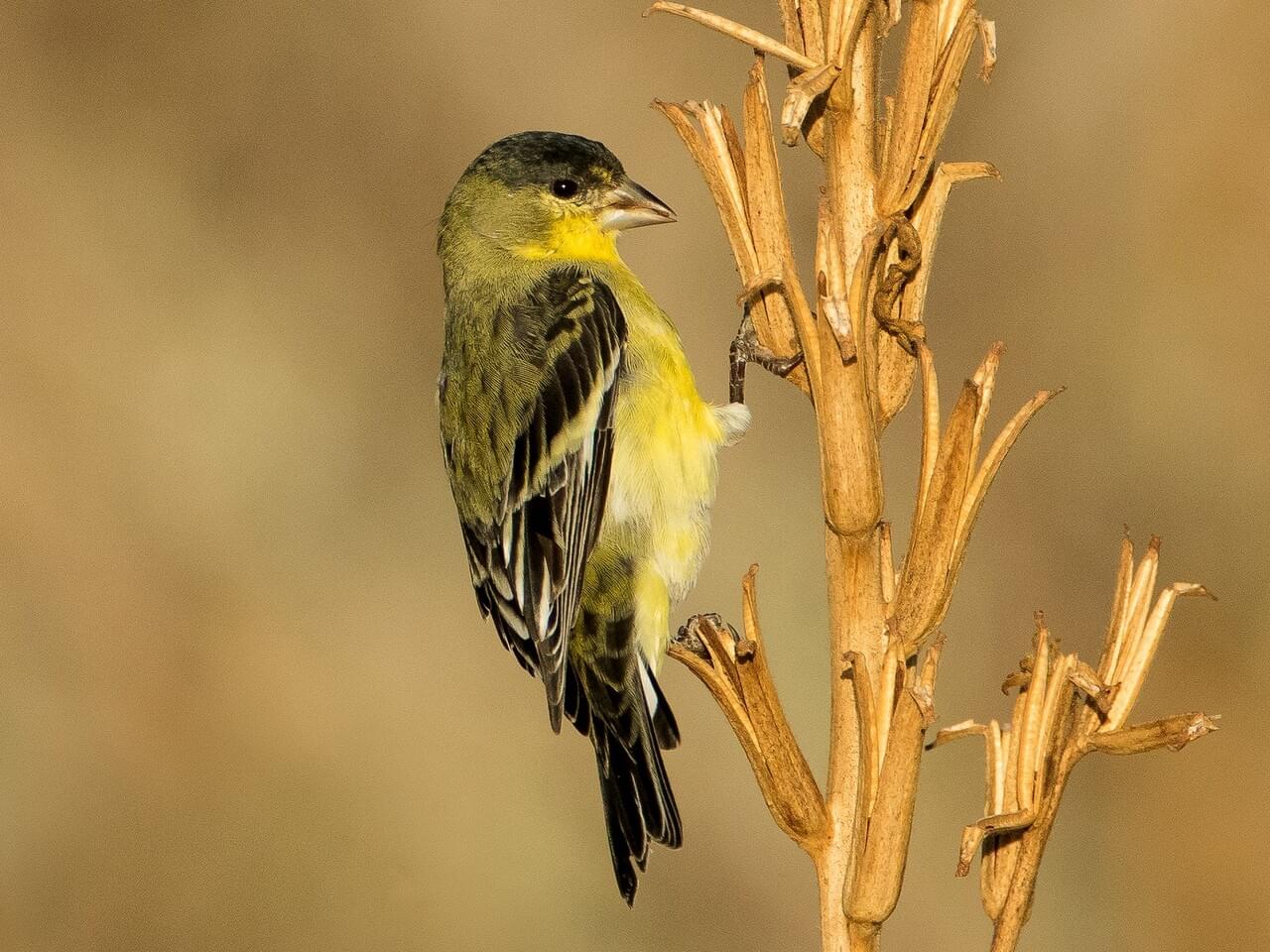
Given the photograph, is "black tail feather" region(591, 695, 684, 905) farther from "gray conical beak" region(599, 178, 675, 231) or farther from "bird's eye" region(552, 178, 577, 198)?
"bird's eye" region(552, 178, 577, 198)

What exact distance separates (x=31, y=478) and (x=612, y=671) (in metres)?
3.67

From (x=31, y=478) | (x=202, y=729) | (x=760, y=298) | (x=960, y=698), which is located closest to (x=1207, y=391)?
(x=960, y=698)

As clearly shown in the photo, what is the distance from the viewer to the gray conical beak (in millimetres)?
4719

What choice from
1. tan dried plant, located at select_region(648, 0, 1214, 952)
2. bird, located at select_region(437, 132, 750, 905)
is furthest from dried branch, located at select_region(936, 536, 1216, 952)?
bird, located at select_region(437, 132, 750, 905)

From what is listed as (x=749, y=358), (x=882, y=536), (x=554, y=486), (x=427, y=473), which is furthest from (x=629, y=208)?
(x=882, y=536)

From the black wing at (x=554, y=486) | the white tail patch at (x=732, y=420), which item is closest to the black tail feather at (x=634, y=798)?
the black wing at (x=554, y=486)

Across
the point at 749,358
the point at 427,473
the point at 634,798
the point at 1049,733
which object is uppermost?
the point at 749,358

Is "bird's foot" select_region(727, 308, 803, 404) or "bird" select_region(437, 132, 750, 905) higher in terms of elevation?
"bird's foot" select_region(727, 308, 803, 404)

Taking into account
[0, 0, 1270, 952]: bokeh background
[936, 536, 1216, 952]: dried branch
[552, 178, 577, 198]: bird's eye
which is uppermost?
[552, 178, 577, 198]: bird's eye

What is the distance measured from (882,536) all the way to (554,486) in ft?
7.45

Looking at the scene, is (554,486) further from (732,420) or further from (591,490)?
(732,420)

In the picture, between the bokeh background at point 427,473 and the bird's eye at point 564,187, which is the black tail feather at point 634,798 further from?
the bird's eye at point 564,187

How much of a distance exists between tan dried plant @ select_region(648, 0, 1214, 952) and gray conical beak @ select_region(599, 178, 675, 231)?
2.63 metres

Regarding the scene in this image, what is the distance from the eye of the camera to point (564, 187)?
4.84 m
